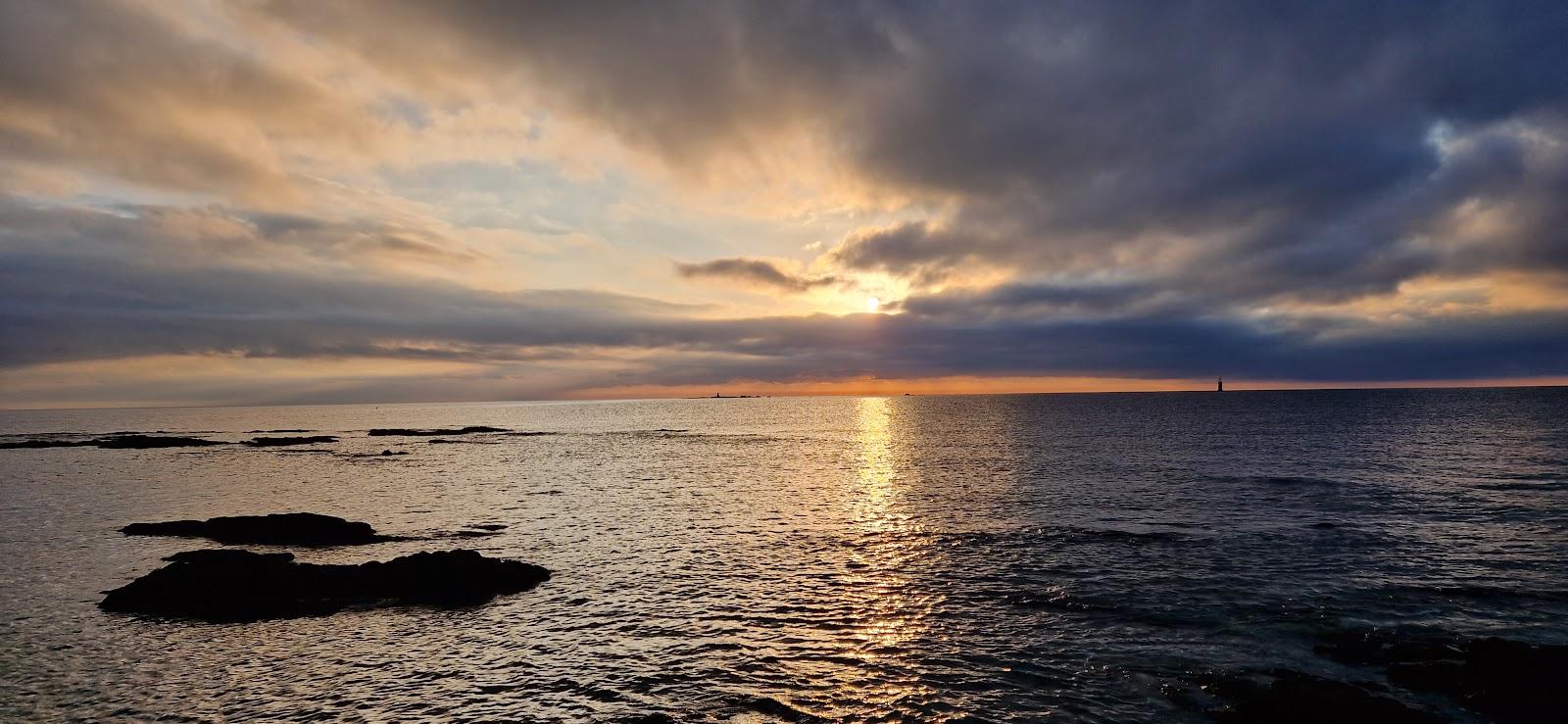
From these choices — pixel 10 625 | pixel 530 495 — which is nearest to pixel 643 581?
pixel 10 625

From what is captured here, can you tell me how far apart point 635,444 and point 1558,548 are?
120 m

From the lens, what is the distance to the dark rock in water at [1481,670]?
58.7ft

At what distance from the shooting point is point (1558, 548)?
35.0 meters

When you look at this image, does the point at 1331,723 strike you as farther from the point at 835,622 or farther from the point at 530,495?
the point at 530,495

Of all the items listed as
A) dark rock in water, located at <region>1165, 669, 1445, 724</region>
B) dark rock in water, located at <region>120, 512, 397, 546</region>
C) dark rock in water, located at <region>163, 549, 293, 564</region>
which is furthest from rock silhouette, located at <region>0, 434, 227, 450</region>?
dark rock in water, located at <region>1165, 669, 1445, 724</region>

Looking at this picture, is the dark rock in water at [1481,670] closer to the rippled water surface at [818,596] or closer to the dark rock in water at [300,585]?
the rippled water surface at [818,596]

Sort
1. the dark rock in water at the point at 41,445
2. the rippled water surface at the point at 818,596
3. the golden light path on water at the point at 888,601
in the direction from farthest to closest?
1. the dark rock in water at the point at 41,445
2. the golden light path on water at the point at 888,601
3. the rippled water surface at the point at 818,596

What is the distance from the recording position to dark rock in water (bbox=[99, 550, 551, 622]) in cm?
2839

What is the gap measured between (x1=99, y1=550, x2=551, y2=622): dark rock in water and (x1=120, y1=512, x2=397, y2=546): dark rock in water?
27.5 ft

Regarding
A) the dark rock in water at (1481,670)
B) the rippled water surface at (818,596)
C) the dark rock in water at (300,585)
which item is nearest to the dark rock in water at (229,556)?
the dark rock in water at (300,585)

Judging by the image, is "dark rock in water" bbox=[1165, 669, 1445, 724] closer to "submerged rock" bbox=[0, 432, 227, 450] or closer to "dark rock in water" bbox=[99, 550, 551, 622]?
"dark rock in water" bbox=[99, 550, 551, 622]

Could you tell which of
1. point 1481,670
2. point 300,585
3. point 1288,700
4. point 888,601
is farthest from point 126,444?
point 1481,670

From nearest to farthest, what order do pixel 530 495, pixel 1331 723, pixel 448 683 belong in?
pixel 1331 723 → pixel 448 683 → pixel 530 495

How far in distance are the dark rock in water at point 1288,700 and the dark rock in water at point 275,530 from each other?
42.7 metres
